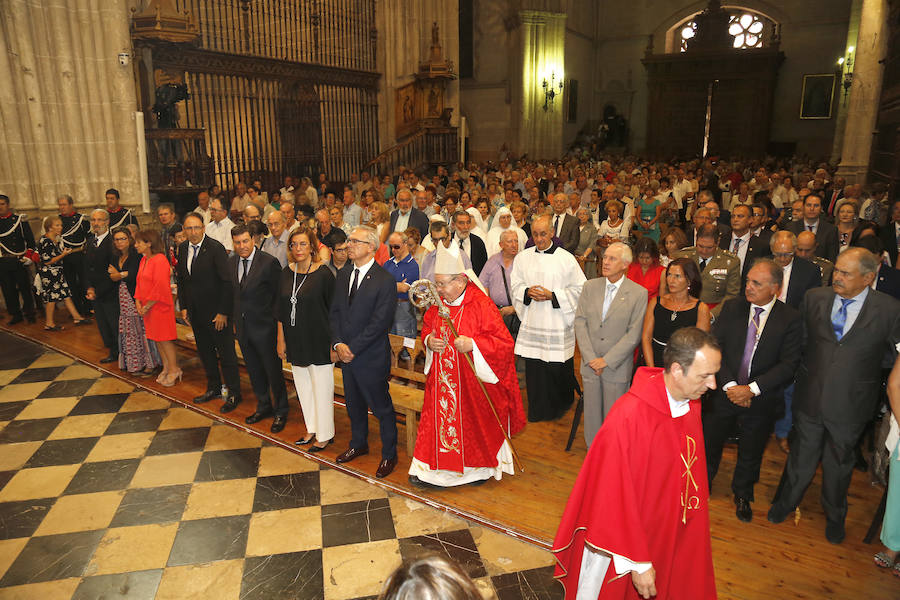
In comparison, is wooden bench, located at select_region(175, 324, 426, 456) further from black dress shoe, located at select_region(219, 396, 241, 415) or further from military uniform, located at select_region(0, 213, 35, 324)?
military uniform, located at select_region(0, 213, 35, 324)

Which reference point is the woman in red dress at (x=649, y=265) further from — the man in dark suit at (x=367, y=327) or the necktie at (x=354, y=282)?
the necktie at (x=354, y=282)

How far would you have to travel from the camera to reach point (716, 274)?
5.25 meters

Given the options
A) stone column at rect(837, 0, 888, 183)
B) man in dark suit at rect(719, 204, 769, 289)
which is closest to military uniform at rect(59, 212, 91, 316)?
man in dark suit at rect(719, 204, 769, 289)

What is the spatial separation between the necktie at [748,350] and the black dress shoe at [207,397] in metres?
4.83

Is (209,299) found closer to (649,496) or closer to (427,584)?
(649,496)

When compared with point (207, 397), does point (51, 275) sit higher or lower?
higher

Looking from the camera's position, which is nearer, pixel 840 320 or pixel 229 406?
pixel 840 320

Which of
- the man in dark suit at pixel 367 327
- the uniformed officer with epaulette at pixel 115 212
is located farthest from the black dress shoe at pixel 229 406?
the uniformed officer with epaulette at pixel 115 212

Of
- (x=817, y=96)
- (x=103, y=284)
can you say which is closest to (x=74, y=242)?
(x=103, y=284)

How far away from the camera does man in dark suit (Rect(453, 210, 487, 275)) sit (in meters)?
6.78

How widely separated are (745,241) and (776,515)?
3.01 meters

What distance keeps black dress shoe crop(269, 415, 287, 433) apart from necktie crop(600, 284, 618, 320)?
9.81 feet

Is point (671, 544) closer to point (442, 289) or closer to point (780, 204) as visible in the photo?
point (442, 289)

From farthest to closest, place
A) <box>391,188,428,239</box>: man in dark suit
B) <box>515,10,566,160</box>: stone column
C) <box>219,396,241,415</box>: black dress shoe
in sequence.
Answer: <box>515,10,566,160</box>: stone column, <box>391,188,428,239</box>: man in dark suit, <box>219,396,241,415</box>: black dress shoe
